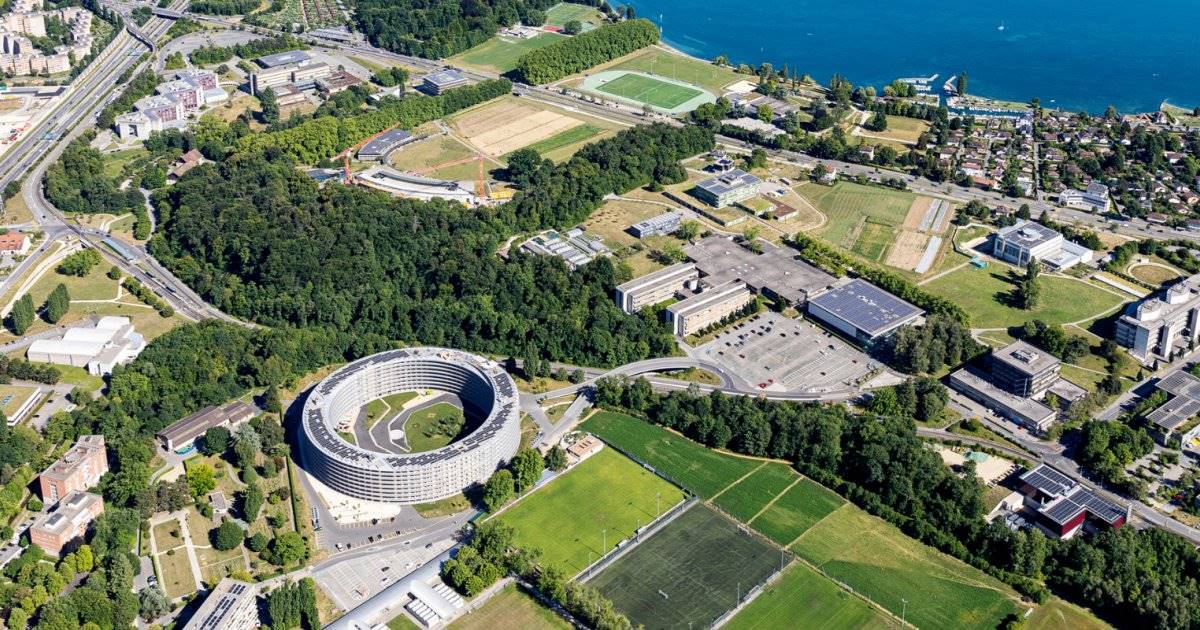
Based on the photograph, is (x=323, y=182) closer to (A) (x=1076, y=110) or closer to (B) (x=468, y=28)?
(B) (x=468, y=28)

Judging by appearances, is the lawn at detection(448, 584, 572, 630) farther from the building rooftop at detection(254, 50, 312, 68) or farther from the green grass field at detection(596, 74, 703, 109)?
the building rooftop at detection(254, 50, 312, 68)

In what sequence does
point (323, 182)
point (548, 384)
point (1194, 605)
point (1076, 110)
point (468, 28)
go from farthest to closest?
point (468, 28) → point (1076, 110) → point (323, 182) → point (548, 384) → point (1194, 605)

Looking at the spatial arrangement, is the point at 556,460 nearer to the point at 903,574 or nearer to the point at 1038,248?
the point at 903,574

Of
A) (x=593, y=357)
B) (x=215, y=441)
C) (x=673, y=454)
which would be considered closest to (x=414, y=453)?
(x=215, y=441)

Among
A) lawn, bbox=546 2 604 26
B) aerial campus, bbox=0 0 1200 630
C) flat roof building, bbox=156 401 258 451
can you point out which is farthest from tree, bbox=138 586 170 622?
lawn, bbox=546 2 604 26

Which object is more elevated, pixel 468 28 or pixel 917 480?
pixel 468 28

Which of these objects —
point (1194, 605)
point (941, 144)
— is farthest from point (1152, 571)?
point (941, 144)
